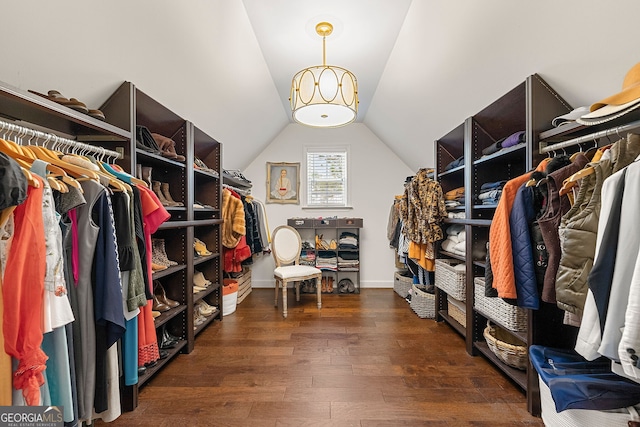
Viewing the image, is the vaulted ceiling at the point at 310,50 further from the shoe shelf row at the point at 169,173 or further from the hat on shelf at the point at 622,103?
the hat on shelf at the point at 622,103

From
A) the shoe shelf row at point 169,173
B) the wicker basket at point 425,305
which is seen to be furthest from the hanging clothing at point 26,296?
the wicker basket at point 425,305

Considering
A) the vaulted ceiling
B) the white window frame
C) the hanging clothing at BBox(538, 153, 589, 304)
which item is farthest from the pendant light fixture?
the white window frame

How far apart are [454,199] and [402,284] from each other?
4.66 ft

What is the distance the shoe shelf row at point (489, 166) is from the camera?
153cm

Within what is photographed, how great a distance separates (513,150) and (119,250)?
218 cm

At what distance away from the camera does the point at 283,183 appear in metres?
4.17

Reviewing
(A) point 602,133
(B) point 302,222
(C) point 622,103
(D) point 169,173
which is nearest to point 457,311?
(A) point 602,133

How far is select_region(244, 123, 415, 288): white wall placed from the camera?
4145 mm

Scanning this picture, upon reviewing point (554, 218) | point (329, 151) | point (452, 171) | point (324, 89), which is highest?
point (329, 151)

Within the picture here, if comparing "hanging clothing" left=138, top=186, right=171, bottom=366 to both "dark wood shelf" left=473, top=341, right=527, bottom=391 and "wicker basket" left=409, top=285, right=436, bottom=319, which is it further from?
"wicker basket" left=409, top=285, right=436, bottom=319

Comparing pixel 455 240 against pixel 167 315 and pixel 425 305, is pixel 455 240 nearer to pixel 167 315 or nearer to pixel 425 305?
pixel 425 305

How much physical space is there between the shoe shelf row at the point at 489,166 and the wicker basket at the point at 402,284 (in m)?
0.67

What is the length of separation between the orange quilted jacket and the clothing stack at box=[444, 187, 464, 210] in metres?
0.98

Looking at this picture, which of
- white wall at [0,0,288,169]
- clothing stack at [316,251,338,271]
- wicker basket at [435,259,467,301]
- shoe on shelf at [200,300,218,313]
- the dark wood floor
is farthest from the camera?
clothing stack at [316,251,338,271]
